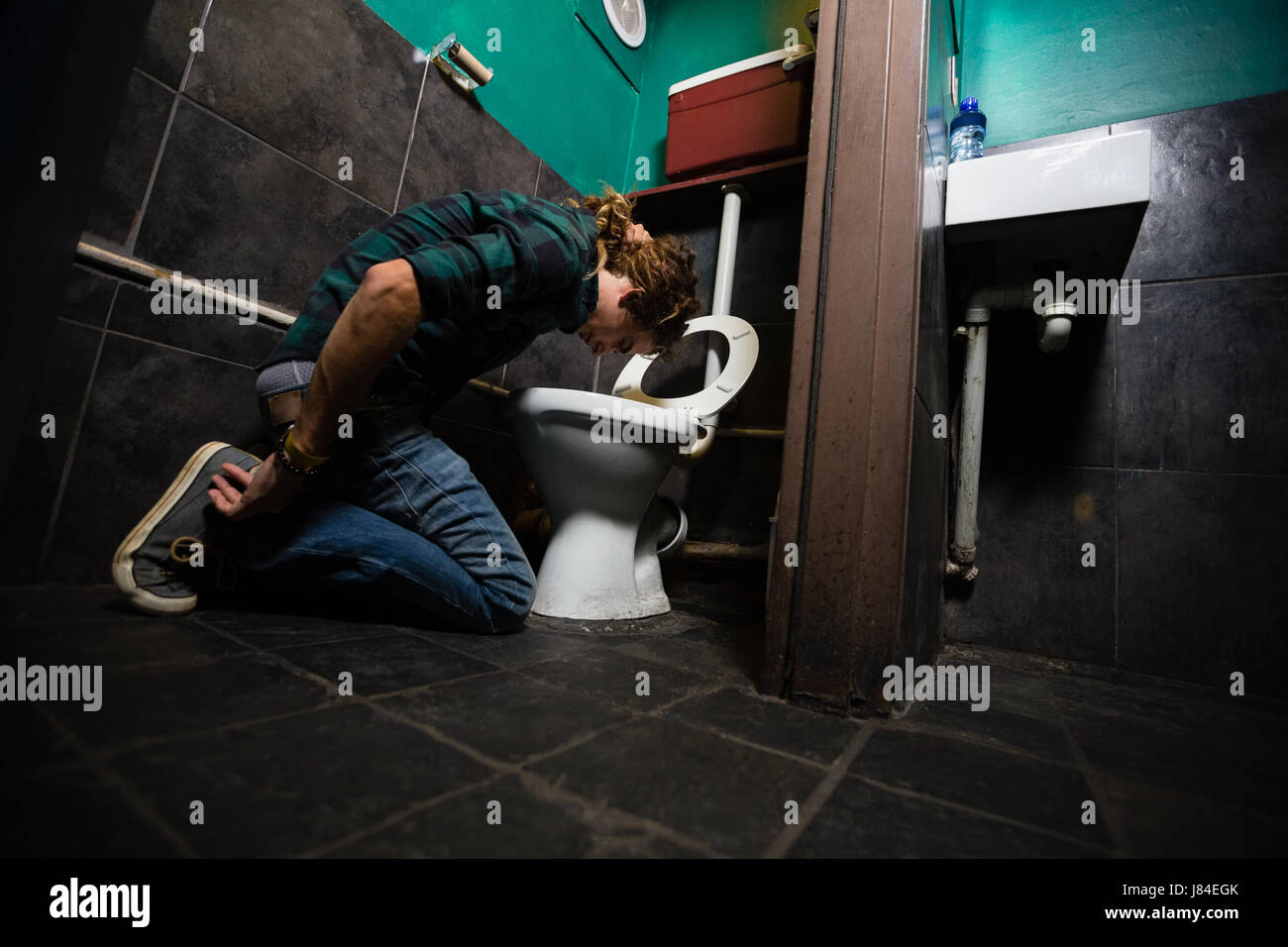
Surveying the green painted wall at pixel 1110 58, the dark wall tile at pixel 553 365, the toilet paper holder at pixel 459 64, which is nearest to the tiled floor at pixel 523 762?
the dark wall tile at pixel 553 365

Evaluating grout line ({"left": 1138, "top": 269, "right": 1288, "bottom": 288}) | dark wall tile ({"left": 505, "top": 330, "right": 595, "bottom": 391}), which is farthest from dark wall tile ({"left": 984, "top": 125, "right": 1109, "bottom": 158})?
dark wall tile ({"left": 505, "top": 330, "right": 595, "bottom": 391})

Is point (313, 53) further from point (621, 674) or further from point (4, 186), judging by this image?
point (621, 674)

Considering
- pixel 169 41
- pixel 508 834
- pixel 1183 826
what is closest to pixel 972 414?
pixel 1183 826

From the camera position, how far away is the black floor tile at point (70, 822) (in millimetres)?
344

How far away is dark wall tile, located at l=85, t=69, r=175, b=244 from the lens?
0.96 meters

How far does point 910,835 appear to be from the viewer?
46cm

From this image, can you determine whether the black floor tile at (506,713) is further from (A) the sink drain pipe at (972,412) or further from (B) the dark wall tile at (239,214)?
(A) the sink drain pipe at (972,412)

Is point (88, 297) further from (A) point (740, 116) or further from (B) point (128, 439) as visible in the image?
(A) point (740, 116)

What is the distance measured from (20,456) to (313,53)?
1019mm

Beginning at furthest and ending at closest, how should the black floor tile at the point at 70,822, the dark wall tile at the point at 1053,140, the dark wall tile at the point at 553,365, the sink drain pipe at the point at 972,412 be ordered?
the dark wall tile at the point at 553,365, the dark wall tile at the point at 1053,140, the sink drain pipe at the point at 972,412, the black floor tile at the point at 70,822

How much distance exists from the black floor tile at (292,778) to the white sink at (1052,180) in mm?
1429

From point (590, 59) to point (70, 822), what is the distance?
252cm

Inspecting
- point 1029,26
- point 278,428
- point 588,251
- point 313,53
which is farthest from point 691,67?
point 278,428
